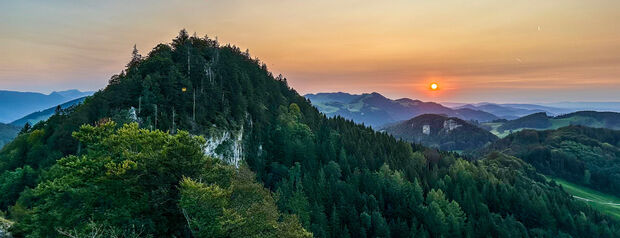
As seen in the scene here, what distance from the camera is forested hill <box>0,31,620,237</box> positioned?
30.4 metres

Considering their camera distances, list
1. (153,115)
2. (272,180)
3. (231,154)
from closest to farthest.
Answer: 1. (153,115)
2. (231,154)
3. (272,180)

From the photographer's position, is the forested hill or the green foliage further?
the forested hill

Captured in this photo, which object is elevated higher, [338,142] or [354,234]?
[338,142]

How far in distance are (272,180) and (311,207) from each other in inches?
726

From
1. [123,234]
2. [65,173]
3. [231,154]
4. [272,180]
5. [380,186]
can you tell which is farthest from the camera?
[380,186]

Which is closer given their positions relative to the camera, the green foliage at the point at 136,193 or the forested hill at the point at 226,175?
the green foliage at the point at 136,193

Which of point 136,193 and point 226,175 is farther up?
point 226,175

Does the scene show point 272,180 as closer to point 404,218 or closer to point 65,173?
point 404,218

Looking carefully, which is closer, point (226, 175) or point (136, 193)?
point (136, 193)

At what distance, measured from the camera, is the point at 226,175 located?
36.8 meters

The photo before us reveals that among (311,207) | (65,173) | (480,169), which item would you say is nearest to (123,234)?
(65,173)

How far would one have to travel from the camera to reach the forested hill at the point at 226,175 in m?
30.4

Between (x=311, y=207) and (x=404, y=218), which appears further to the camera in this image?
(x=404, y=218)

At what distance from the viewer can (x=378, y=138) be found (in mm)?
147250
